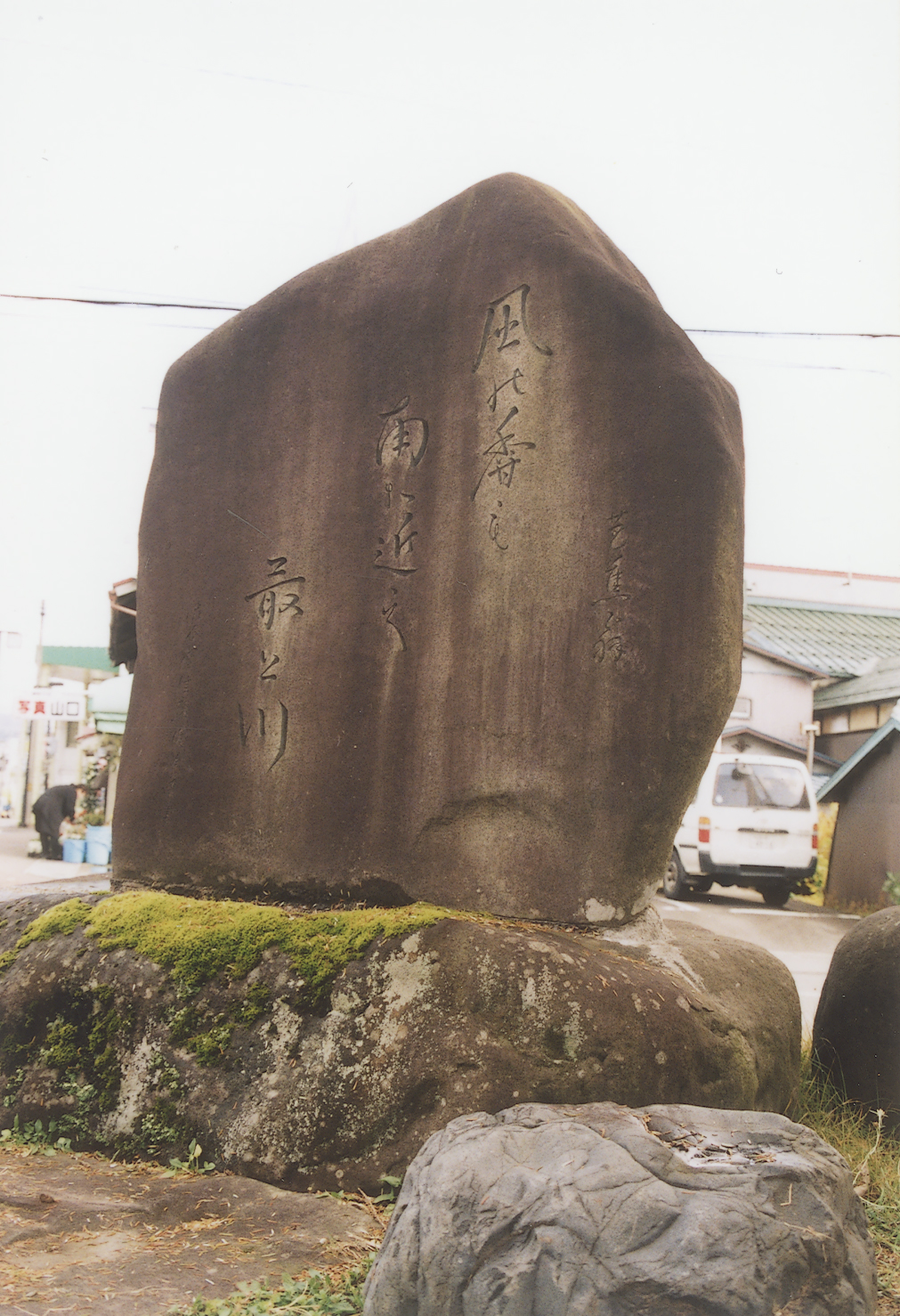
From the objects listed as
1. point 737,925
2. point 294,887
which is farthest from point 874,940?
point 737,925

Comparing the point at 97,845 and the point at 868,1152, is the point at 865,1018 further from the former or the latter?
the point at 97,845

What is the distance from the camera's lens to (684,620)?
3.85m

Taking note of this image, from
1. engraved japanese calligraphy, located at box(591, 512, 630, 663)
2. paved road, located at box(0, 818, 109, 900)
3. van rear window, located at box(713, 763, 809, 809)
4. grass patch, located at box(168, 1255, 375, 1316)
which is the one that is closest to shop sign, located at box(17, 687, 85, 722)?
paved road, located at box(0, 818, 109, 900)

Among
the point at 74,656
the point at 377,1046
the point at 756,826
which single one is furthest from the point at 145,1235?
the point at 74,656

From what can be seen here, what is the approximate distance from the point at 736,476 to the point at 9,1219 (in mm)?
3774

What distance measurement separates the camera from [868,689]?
11742mm

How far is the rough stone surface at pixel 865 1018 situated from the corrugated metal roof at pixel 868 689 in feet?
21.3

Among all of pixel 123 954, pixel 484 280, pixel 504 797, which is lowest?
pixel 123 954

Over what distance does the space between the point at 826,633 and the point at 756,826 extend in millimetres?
3943

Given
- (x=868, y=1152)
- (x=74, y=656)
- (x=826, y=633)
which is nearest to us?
(x=868, y=1152)

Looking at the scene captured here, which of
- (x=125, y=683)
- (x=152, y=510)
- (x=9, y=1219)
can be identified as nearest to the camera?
(x=9, y=1219)

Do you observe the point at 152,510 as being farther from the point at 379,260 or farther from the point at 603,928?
the point at 603,928

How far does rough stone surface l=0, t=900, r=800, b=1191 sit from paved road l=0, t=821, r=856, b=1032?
3658 mm

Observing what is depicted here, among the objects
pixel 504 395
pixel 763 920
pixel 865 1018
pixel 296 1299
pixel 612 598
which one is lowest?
pixel 763 920
